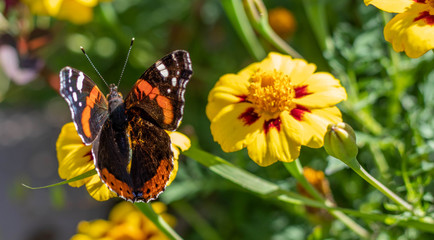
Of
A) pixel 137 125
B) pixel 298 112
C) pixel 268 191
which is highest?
pixel 137 125

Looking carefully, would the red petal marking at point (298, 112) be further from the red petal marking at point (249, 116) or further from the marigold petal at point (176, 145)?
the marigold petal at point (176, 145)

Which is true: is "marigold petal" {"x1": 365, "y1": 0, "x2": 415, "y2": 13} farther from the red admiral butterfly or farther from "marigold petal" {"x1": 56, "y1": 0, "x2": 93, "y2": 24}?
"marigold petal" {"x1": 56, "y1": 0, "x2": 93, "y2": 24}

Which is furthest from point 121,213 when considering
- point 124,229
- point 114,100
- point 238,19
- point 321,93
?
point 321,93

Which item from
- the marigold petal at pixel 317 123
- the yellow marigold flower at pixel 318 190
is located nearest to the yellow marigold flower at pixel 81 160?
the marigold petal at pixel 317 123

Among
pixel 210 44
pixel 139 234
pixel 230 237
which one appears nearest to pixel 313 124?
pixel 139 234

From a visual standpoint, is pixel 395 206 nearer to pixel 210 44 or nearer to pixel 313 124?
pixel 313 124

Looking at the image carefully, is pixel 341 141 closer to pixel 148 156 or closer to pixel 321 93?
pixel 321 93

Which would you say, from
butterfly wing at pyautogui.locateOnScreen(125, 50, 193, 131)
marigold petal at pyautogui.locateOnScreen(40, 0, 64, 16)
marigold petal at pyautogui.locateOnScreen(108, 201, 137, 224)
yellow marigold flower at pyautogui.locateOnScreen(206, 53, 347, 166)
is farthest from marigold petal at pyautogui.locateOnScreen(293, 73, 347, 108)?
marigold petal at pyautogui.locateOnScreen(40, 0, 64, 16)
